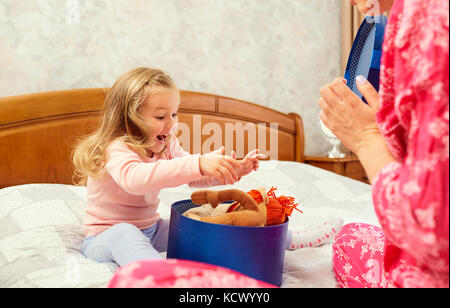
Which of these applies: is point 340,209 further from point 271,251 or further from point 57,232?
point 57,232

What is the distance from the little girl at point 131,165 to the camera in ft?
3.16

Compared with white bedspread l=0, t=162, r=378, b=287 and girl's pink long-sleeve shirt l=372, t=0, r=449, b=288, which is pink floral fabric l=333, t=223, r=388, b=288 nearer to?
white bedspread l=0, t=162, r=378, b=287

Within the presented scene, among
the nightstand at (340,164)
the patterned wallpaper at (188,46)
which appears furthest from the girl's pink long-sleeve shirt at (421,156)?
the nightstand at (340,164)

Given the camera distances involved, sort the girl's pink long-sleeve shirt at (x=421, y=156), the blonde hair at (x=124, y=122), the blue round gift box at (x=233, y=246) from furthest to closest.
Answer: the blonde hair at (x=124, y=122)
the blue round gift box at (x=233, y=246)
the girl's pink long-sleeve shirt at (x=421, y=156)

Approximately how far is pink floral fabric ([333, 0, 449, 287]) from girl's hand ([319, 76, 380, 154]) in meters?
0.09

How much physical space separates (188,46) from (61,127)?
846mm

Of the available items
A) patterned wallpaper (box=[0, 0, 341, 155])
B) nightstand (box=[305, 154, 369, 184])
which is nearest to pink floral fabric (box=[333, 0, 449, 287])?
patterned wallpaper (box=[0, 0, 341, 155])

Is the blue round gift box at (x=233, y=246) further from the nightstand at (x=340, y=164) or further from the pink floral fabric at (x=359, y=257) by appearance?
the nightstand at (x=340, y=164)

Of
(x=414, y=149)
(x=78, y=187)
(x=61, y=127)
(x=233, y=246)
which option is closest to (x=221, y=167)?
(x=233, y=246)

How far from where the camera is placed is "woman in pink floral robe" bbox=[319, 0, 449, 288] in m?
0.49

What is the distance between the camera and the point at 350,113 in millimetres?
709

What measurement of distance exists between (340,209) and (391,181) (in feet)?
4.02

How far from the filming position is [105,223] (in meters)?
1.12

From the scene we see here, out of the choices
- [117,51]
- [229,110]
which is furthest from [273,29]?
[117,51]
